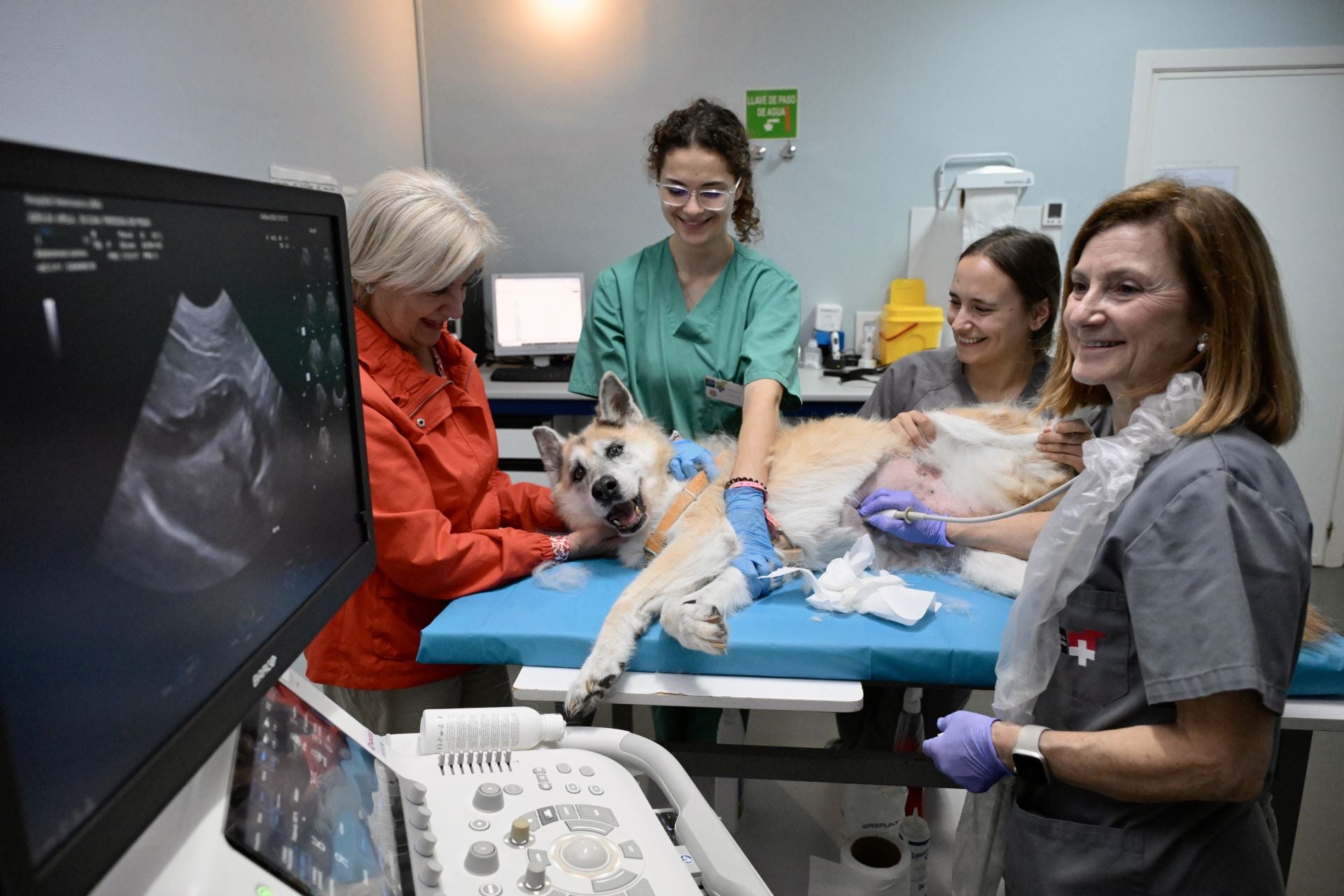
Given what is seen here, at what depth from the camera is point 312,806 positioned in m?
0.70

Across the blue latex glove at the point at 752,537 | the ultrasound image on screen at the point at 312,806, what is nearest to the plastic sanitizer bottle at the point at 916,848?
the blue latex glove at the point at 752,537

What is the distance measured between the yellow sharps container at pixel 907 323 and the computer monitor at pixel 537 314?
181 centimetres

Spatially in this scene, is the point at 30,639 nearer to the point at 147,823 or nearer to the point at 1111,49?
the point at 147,823

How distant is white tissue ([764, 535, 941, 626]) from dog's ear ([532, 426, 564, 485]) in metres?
0.78

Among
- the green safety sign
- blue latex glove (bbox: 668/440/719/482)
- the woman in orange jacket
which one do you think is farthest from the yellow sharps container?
the woman in orange jacket

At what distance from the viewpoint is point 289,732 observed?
0.77 metres

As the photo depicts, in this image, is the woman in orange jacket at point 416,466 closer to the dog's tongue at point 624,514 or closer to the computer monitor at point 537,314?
the dog's tongue at point 624,514

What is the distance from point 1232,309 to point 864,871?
164 cm

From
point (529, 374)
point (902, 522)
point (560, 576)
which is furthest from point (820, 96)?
point (560, 576)

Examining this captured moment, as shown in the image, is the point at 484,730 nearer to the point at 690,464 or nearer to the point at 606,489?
the point at 606,489

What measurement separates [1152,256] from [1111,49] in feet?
13.4

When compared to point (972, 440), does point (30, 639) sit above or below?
above

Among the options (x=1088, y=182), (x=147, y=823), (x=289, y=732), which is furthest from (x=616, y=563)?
(x=1088, y=182)

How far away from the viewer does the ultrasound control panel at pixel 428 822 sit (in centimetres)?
65
